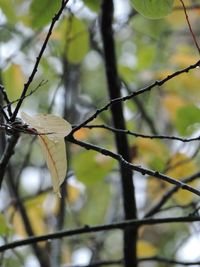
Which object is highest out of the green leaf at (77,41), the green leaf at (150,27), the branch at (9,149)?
the green leaf at (150,27)

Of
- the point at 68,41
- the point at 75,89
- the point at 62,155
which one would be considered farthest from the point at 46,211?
the point at 62,155

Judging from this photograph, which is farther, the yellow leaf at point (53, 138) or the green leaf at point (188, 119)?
the green leaf at point (188, 119)

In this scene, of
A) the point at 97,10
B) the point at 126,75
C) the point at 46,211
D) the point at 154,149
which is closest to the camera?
the point at 97,10

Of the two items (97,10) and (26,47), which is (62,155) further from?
(26,47)

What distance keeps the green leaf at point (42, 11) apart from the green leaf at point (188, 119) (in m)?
0.35

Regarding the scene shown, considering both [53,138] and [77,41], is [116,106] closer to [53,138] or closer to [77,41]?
[77,41]

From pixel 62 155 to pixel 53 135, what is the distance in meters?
0.03

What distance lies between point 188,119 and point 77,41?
294 mm

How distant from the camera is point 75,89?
1.66 m

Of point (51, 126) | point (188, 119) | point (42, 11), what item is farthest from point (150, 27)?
point (51, 126)

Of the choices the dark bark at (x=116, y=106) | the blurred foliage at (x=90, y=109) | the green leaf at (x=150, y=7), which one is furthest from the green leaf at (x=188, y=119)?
the green leaf at (x=150, y=7)

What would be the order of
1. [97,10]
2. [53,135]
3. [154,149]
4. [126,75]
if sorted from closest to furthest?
[53,135], [97,10], [154,149], [126,75]

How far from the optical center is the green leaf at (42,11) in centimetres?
90

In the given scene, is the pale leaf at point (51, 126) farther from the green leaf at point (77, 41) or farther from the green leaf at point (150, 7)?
the green leaf at point (77, 41)
